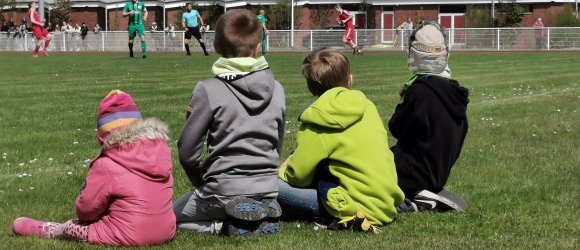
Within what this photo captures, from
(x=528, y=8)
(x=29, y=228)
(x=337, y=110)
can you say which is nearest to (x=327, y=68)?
(x=337, y=110)

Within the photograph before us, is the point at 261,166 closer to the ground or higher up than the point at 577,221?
higher up

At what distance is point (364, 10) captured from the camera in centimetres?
5953

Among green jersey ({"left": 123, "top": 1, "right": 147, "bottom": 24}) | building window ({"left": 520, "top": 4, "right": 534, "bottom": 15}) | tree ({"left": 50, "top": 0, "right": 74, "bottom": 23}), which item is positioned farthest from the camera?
tree ({"left": 50, "top": 0, "right": 74, "bottom": 23})

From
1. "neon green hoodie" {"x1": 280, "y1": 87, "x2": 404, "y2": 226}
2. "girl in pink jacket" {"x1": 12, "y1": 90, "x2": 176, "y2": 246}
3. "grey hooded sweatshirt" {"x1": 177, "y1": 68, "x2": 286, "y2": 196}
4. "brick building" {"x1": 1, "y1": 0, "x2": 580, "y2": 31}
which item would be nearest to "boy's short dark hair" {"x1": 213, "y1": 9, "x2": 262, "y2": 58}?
"grey hooded sweatshirt" {"x1": 177, "y1": 68, "x2": 286, "y2": 196}

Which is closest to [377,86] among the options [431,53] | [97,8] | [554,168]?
[554,168]

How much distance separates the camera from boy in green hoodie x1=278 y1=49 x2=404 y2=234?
540 cm

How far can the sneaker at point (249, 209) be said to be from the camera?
5.13 metres

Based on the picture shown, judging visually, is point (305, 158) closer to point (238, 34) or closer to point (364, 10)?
point (238, 34)

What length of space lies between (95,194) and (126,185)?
0.57ft

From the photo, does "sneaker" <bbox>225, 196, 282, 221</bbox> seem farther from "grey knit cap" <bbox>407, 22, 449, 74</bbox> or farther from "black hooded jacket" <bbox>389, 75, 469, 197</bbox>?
"grey knit cap" <bbox>407, 22, 449, 74</bbox>

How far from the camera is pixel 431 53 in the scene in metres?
6.00

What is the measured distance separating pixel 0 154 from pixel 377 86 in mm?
8797

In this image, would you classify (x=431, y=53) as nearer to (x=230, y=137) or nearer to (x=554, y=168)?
(x=230, y=137)

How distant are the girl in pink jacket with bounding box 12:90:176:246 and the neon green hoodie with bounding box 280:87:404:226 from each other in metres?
0.97
